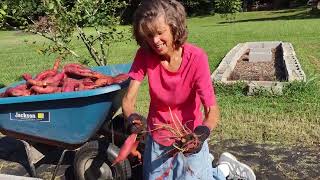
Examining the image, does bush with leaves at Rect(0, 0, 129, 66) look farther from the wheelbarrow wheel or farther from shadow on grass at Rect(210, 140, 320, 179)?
the wheelbarrow wheel

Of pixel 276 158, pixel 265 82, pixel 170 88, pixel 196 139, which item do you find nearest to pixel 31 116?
pixel 170 88

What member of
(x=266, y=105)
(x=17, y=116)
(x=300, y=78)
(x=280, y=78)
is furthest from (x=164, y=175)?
(x=280, y=78)

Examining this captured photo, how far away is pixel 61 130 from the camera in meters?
3.48

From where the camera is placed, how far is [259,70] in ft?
27.2

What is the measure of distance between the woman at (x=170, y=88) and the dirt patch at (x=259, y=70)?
15.0ft

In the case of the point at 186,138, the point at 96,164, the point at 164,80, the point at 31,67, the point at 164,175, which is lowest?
the point at 31,67

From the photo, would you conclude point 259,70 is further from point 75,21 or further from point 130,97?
point 130,97

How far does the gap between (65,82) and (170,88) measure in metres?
1.39

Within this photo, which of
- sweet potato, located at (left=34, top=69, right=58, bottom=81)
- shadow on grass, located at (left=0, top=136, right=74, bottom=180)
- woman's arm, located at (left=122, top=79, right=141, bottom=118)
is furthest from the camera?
shadow on grass, located at (left=0, top=136, right=74, bottom=180)

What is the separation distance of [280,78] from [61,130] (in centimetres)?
467

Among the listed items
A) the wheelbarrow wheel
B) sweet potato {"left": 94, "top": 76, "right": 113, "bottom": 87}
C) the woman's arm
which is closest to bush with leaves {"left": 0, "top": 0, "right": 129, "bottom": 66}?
sweet potato {"left": 94, "top": 76, "right": 113, "bottom": 87}

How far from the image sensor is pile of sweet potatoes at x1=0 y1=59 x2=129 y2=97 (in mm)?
3611

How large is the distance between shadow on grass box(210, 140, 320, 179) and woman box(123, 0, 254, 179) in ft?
4.22

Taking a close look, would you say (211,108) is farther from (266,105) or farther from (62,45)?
(62,45)
